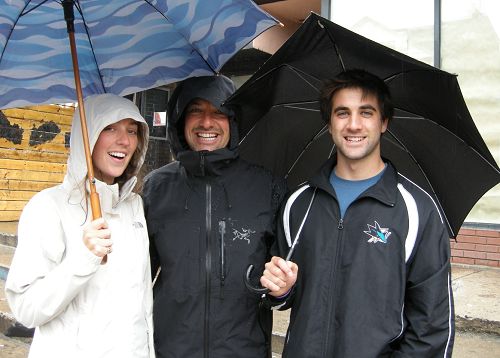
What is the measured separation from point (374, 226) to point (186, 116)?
1193 mm

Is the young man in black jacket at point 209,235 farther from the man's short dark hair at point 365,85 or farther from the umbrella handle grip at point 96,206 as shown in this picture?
the man's short dark hair at point 365,85

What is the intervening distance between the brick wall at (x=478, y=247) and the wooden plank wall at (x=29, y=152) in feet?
23.9

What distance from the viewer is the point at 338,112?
2.41 meters

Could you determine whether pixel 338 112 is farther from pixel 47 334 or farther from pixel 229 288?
pixel 47 334

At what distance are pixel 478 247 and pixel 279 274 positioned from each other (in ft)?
15.8

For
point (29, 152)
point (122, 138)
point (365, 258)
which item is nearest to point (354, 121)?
point (365, 258)

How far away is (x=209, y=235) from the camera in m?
2.48

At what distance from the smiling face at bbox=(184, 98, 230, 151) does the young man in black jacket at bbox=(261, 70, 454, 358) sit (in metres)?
0.61

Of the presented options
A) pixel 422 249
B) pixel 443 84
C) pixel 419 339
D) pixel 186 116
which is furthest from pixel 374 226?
pixel 186 116

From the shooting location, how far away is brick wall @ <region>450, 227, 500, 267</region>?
19.7 ft

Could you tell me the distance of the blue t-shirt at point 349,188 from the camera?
7.66 ft

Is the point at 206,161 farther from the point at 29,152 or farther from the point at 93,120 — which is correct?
the point at 29,152

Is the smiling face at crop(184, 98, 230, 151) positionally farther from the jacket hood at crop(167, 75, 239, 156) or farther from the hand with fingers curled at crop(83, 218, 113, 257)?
the hand with fingers curled at crop(83, 218, 113, 257)

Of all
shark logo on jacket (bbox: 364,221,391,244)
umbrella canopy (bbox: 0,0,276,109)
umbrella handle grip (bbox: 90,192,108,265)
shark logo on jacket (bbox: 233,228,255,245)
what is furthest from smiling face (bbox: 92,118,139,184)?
shark logo on jacket (bbox: 364,221,391,244)
